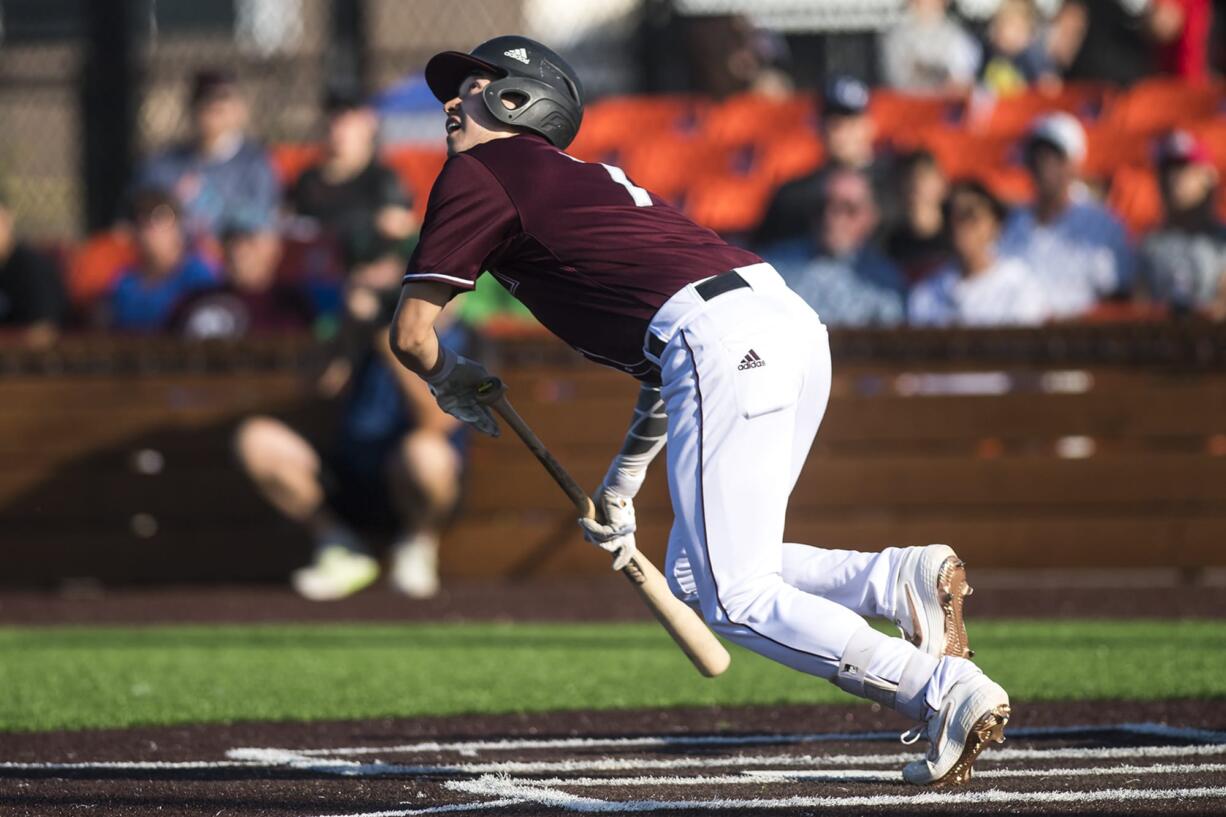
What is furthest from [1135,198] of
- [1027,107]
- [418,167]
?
[418,167]

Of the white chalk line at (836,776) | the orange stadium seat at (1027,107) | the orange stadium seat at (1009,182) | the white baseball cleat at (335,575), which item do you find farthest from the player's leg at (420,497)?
the white chalk line at (836,776)

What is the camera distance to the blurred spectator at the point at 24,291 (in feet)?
38.7

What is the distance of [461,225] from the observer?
441 cm

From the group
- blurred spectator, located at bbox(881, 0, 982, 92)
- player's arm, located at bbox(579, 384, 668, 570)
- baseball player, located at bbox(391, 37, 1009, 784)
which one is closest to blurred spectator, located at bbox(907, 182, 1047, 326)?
blurred spectator, located at bbox(881, 0, 982, 92)

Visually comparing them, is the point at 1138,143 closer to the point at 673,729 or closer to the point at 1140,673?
the point at 1140,673

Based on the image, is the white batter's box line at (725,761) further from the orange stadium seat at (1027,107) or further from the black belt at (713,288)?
the orange stadium seat at (1027,107)

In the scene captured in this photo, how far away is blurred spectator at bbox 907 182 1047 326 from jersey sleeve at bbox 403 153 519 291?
21.0ft

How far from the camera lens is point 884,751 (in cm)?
533

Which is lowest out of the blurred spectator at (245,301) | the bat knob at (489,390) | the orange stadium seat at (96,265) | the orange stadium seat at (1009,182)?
the orange stadium seat at (96,265)

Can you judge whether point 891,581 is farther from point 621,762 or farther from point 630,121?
point 630,121

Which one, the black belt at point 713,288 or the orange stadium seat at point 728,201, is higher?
the black belt at point 713,288

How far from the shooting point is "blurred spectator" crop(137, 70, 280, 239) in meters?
12.9

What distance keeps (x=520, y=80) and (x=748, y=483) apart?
1200mm

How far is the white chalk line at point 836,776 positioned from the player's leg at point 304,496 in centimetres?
580
